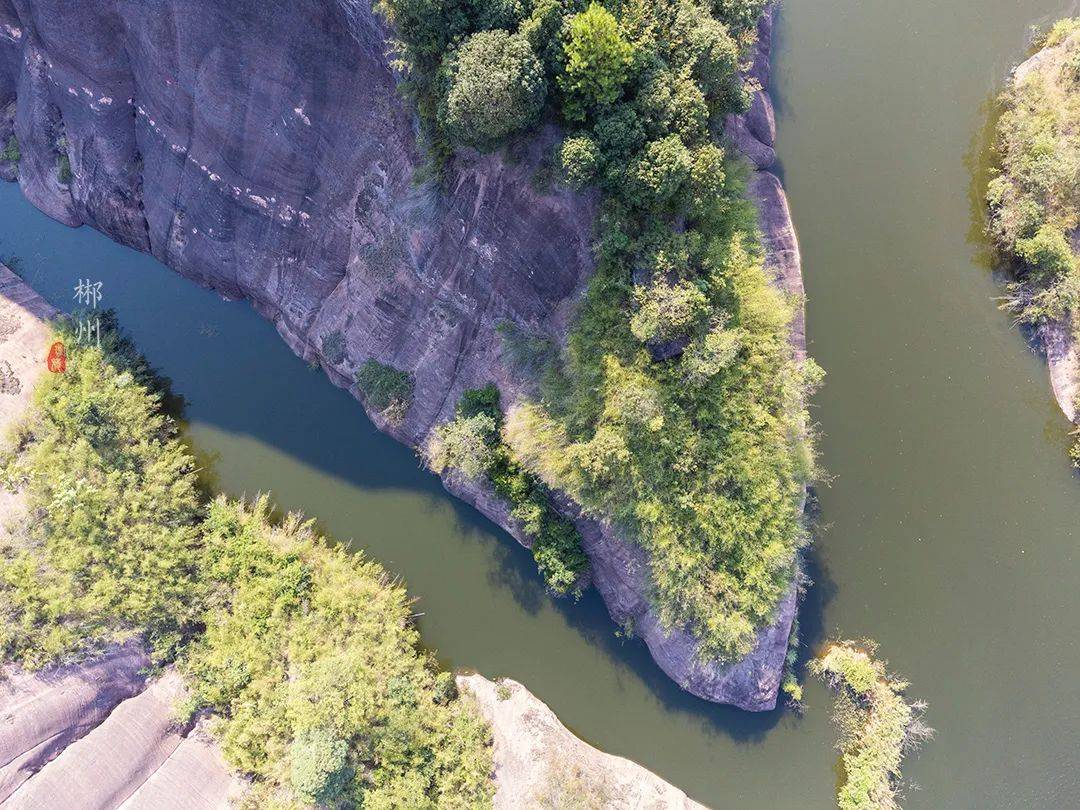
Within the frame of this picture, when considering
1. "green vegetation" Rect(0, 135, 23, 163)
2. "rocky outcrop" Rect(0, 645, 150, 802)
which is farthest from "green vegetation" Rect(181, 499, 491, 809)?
"green vegetation" Rect(0, 135, 23, 163)

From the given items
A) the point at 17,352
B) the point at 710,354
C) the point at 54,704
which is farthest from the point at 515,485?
the point at 17,352

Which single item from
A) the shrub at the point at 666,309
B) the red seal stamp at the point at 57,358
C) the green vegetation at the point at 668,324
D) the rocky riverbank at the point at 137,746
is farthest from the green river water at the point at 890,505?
the red seal stamp at the point at 57,358

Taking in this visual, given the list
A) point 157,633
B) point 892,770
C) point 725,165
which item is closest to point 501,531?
point 157,633

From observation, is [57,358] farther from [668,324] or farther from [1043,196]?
[1043,196]

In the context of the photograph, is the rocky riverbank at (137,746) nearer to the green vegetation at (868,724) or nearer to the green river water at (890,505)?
the green river water at (890,505)
